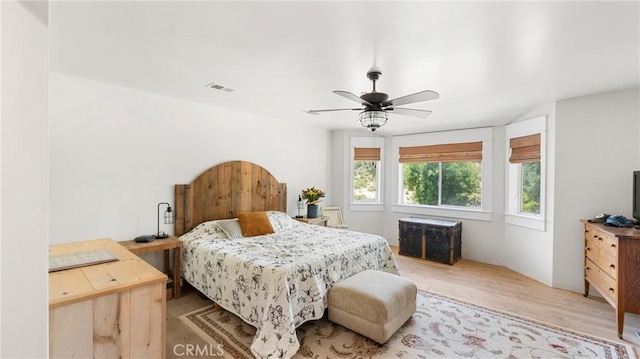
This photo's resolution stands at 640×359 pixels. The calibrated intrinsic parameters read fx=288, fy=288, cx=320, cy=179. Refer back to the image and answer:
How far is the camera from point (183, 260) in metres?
3.32

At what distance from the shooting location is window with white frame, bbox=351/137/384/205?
5.79 meters

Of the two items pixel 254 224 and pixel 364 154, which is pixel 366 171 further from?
pixel 254 224

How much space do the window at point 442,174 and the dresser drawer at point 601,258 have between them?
6.17 feet

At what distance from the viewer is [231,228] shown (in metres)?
3.60

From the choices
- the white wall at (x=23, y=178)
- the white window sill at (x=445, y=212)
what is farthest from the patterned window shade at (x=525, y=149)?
the white wall at (x=23, y=178)

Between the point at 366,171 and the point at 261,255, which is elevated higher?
the point at 366,171

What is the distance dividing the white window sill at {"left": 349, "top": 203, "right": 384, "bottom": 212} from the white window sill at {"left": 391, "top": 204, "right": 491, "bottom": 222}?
0.26m

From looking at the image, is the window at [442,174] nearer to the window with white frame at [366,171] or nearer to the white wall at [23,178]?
the window with white frame at [366,171]

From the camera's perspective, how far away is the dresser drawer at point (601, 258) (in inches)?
100

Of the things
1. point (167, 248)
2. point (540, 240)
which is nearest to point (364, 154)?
point (540, 240)

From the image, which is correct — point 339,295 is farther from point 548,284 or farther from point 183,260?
point 548,284

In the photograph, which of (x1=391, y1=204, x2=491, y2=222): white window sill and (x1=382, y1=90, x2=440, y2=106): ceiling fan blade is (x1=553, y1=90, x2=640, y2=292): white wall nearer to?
(x1=391, y1=204, x2=491, y2=222): white window sill

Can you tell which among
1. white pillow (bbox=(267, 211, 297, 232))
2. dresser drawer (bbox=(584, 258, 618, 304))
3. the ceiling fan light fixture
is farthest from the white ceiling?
dresser drawer (bbox=(584, 258, 618, 304))

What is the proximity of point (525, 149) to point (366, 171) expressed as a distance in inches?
106
